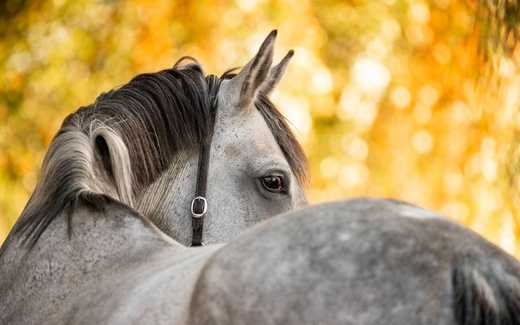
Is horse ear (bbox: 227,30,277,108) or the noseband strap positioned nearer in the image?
the noseband strap

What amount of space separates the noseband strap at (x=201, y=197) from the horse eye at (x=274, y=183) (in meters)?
0.24

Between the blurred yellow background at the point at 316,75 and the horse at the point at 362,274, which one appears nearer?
the horse at the point at 362,274

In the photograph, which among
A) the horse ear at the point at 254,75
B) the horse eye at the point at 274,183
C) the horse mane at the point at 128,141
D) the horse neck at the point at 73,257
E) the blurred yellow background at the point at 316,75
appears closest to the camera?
the horse neck at the point at 73,257

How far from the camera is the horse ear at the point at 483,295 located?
2.21m

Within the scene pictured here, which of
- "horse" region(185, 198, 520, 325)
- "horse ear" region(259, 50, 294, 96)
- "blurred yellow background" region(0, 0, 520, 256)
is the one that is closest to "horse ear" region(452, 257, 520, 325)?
"horse" region(185, 198, 520, 325)

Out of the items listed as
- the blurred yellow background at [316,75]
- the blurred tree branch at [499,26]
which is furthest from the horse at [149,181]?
the blurred yellow background at [316,75]

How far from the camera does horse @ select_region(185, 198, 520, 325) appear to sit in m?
2.24

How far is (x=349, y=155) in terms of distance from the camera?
12055 millimetres

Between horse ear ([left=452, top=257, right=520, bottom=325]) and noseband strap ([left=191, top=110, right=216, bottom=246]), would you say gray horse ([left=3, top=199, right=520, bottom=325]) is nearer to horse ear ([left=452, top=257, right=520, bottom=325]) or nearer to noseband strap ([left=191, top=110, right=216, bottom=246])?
horse ear ([left=452, top=257, right=520, bottom=325])

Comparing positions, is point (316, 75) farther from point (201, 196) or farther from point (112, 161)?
point (112, 161)

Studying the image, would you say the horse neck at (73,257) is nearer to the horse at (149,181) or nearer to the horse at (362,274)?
the horse at (149,181)

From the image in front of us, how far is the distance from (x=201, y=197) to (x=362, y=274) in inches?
79.9

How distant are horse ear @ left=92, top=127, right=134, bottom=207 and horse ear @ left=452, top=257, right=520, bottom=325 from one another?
6.04 ft

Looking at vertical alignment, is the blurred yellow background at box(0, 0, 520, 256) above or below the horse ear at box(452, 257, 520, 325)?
above
